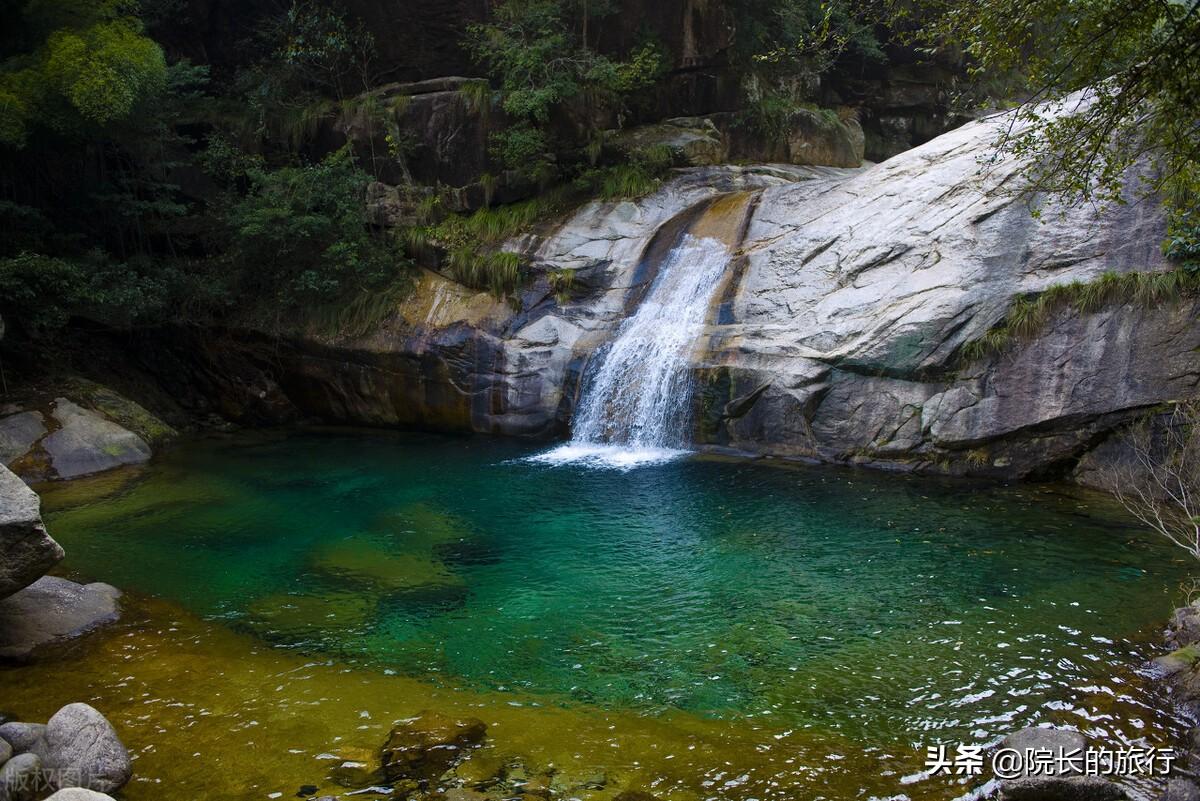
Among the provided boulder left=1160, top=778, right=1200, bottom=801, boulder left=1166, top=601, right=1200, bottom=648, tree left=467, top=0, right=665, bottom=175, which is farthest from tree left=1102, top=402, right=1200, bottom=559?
tree left=467, top=0, right=665, bottom=175

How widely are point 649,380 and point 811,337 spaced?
8.55ft

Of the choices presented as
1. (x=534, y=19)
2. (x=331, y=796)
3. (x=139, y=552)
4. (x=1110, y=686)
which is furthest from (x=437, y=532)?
(x=534, y=19)

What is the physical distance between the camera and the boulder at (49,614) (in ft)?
20.6

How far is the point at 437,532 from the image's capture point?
30.5 ft

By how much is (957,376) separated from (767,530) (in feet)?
12.5

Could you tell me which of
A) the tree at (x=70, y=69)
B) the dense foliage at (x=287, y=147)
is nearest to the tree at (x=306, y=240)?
the dense foliage at (x=287, y=147)

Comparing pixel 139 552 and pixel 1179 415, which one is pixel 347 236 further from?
pixel 1179 415

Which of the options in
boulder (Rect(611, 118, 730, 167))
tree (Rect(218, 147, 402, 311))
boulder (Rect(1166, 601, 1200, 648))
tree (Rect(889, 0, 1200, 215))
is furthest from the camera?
boulder (Rect(611, 118, 730, 167))

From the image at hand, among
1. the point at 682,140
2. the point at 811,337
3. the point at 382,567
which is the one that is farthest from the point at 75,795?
the point at 682,140

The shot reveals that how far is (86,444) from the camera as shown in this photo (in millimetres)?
12523

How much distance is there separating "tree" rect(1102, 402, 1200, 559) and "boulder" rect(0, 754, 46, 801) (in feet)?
30.6

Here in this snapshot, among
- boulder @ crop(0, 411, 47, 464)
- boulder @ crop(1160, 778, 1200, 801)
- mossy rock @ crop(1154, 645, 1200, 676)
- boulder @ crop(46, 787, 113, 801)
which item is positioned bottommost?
boulder @ crop(46, 787, 113, 801)

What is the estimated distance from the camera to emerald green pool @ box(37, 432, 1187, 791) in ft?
18.0

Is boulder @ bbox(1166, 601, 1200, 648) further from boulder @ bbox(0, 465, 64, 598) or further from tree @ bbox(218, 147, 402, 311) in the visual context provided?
tree @ bbox(218, 147, 402, 311)
